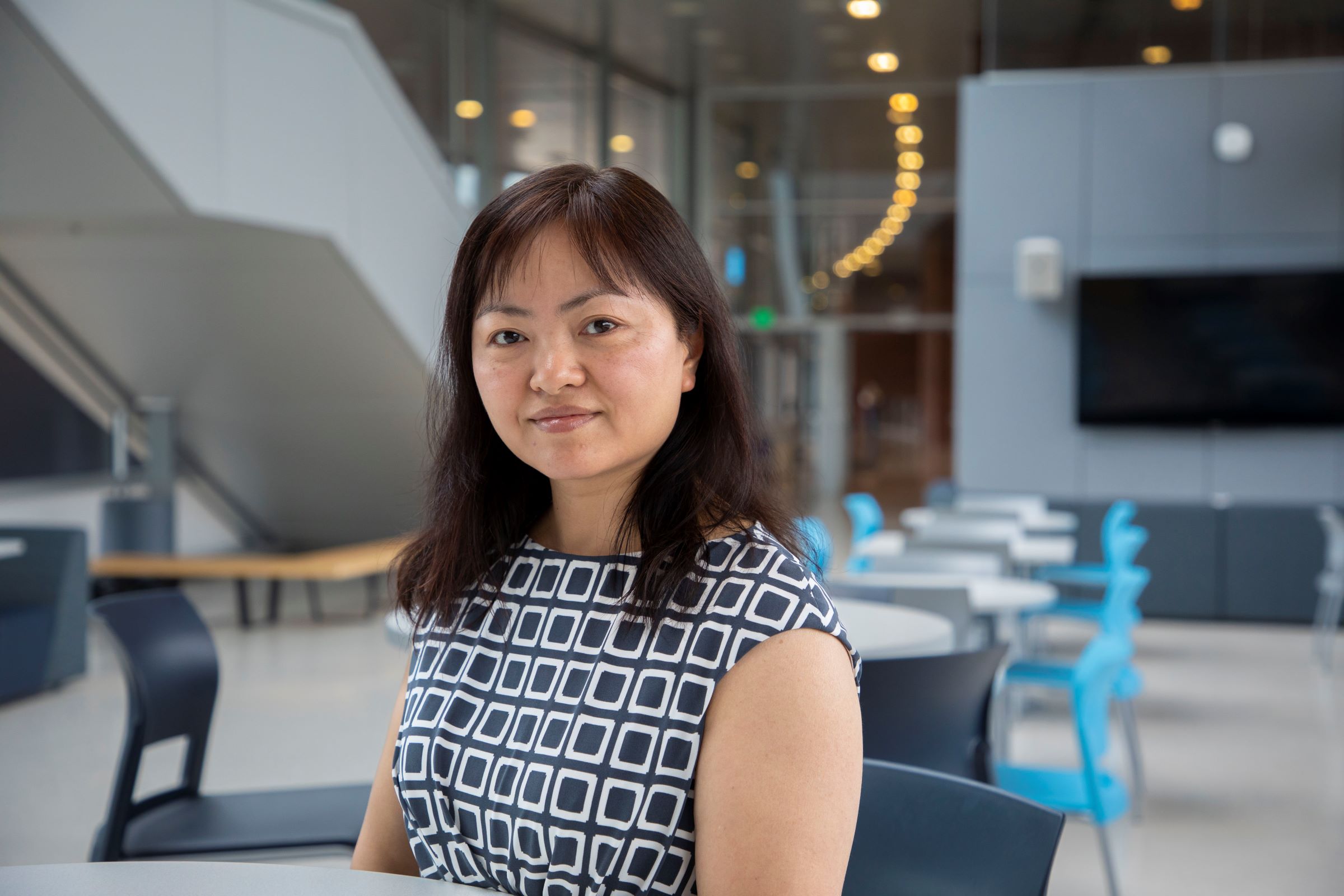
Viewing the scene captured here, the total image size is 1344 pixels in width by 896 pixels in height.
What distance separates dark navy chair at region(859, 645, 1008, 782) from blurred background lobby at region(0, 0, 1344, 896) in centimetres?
71

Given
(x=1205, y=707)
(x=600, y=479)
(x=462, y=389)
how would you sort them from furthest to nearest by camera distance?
(x=1205, y=707)
(x=462, y=389)
(x=600, y=479)

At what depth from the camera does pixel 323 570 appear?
7.52 metres

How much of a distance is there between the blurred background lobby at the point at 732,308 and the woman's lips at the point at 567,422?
221cm

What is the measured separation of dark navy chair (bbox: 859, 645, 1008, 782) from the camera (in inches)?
96.7

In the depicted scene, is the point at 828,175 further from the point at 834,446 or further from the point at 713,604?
the point at 713,604

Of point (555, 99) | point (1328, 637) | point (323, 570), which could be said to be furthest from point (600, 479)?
point (555, 99)

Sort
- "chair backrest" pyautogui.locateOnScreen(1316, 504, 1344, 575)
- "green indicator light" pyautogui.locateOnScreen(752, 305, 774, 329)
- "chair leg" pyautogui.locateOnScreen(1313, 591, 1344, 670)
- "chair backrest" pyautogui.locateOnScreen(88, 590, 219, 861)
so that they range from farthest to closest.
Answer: "green indicator light" pyautogui.locateOnScreen(752, 305, 774, 329), "chair leg" pyautogui.locateOnScreen(1313, 591, 1344, 670), "chair backrest" pyautogui.locateOnScreen(1316, 504, 1344, 575), "chair backrest" pyautogui.locateOnScreen(88, 590, 219, 861)

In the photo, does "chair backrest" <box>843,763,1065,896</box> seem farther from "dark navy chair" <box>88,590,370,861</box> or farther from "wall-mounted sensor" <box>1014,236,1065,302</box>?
"wall-mounted sensor" <box>1014,236,1065,302</box>

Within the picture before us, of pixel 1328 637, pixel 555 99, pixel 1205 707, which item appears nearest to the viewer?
pixel 1205 707

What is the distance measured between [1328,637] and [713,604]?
275 inches

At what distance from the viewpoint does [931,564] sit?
4.79 metres

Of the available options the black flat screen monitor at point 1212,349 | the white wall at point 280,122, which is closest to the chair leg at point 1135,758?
the white wall at point 280,122

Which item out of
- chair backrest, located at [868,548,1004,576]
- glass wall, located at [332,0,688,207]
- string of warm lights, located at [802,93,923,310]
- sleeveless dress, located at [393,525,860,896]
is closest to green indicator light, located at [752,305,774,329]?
string of warm lights, located at [802,93,923,310]

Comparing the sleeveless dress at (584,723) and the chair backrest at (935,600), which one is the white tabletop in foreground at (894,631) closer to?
the chair backrest at (935,600)
